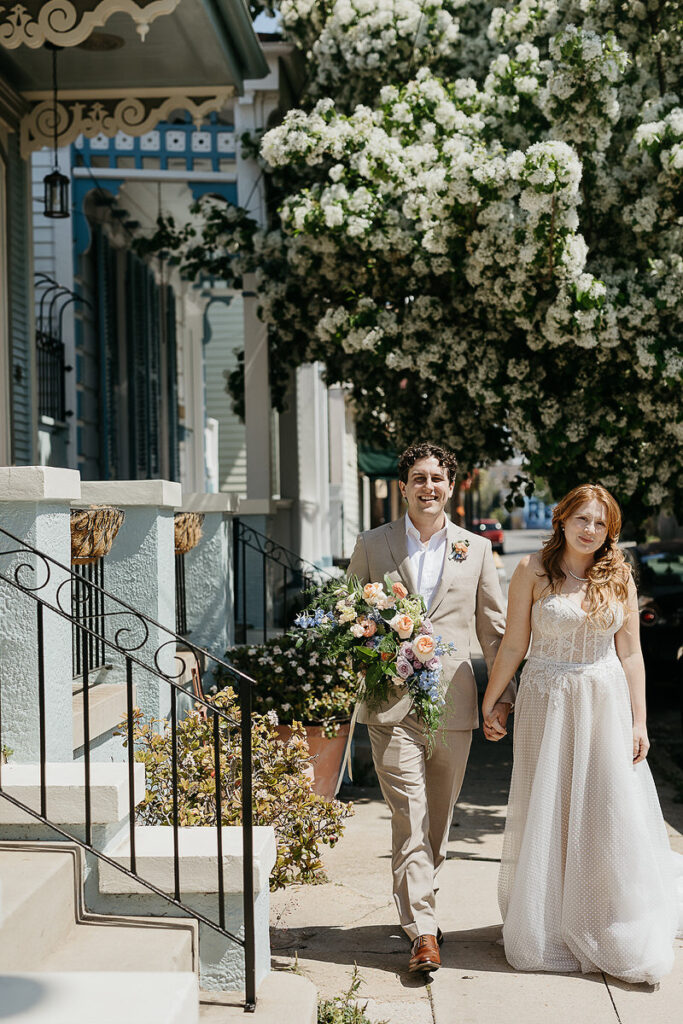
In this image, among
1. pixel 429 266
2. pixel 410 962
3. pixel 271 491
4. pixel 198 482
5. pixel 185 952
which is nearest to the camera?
pixel 185 952

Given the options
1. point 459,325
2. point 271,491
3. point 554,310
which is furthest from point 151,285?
point 554,310

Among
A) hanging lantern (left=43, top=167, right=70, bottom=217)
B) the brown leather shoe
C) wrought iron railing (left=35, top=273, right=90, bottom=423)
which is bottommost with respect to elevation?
the brown leather shoe

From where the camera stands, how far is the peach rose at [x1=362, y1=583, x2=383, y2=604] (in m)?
4.83

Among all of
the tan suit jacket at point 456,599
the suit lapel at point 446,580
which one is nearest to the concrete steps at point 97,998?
the tan suit jacket at point 456,599

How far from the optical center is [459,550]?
16.3 ft

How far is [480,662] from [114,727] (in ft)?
35.3

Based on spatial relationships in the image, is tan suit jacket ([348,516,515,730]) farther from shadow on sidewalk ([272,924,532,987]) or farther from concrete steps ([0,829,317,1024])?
concrete steps ([0,829,317,1024])

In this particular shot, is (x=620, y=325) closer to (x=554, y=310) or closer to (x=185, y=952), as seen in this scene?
(x=554, y=310)

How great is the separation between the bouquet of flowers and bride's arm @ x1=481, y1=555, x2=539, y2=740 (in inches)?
9.5

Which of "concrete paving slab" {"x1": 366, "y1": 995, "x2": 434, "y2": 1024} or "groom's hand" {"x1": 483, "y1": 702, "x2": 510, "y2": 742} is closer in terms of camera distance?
"concrete paving slab" {"x1": 366, "y1": 995, "x2": 434, "y2": 1024}

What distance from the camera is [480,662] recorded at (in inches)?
621

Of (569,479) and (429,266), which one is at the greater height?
(429,266)

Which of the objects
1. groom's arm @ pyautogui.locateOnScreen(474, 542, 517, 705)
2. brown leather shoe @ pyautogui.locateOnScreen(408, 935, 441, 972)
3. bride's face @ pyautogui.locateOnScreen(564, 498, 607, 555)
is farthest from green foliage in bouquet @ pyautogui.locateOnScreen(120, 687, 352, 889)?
bride's face @ pyautogui.locateOnScreen(564, 498, 607, 555)

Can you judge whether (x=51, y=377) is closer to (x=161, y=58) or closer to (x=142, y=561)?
(x=161, y=58)
